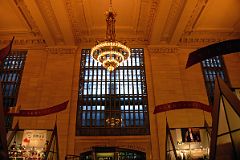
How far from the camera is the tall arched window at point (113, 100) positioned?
11.9 metres

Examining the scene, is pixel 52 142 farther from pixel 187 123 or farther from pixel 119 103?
pixel 187 123

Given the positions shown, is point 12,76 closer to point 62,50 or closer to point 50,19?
point 62,50

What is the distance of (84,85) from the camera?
514 inches

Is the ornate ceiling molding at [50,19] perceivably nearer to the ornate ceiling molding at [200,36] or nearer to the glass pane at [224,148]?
the ornate ceiling molding at [200,36]

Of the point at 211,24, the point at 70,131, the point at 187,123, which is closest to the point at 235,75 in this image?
the point at 211,24

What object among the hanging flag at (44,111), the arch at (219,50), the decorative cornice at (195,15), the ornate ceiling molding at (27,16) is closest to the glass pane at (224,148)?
the arch at (219,50)

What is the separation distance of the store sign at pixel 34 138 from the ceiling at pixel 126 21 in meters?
5.72

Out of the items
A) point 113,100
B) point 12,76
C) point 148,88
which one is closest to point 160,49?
point 148,88

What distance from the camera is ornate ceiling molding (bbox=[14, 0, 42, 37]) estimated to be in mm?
11062

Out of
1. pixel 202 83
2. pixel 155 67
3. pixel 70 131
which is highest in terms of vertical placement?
pixel 155 67

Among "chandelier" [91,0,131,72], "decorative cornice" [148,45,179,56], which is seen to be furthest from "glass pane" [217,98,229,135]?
"decorative cornice" [148,45,179,56]

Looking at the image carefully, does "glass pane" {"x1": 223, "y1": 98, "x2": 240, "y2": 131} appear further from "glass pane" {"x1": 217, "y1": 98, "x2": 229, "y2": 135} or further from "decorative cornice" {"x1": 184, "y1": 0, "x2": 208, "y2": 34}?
"decorative cornice" {"x1": 184, "y1": 0, "x2": 208, "y2": 34}

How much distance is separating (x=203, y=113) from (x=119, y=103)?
443 cm

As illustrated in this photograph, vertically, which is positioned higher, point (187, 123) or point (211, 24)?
point (211, 24)
